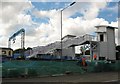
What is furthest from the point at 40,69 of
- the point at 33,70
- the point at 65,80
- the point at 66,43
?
the point at 66,43

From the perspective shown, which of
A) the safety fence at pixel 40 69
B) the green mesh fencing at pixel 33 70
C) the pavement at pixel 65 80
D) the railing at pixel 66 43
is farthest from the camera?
the railing at pixel 66 43

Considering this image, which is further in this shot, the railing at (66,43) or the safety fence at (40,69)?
the railing at (66,43)

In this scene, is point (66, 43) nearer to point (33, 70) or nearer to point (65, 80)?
point (33, 70)

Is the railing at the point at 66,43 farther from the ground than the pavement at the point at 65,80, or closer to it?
farther from the ground

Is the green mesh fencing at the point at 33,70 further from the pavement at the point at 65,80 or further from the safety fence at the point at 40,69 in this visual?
the pavement at the point at 65,80

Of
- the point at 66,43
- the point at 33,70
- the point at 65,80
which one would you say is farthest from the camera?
the point at 66,43

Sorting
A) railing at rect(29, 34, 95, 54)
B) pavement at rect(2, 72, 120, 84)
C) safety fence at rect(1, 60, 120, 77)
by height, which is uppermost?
railing at rect(29, 34, 95, 54)

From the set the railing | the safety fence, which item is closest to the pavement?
the safety fence

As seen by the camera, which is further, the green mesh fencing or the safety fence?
the safety fence

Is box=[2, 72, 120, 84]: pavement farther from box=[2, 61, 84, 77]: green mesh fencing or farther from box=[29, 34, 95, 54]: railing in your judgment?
box=[29, 34, 95, 54]: railing

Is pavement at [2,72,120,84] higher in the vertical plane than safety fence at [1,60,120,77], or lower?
lower

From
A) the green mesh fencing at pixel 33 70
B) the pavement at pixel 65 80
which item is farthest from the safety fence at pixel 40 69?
the pavement at pixel 65 80

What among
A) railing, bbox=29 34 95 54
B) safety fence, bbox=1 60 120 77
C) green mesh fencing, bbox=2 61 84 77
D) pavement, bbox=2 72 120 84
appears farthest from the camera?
railing, bbox=29 34 95 54

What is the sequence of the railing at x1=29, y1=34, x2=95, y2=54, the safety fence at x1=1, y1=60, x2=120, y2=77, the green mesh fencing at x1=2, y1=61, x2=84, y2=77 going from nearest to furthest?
the green mesh fencing at x1=2, y1=61, x2=84, y2=77 < the safety fence at x1=1, y1=60, x2=120, y2=77 < the railing at x1=29, y1=34, x2=95, y2=54
